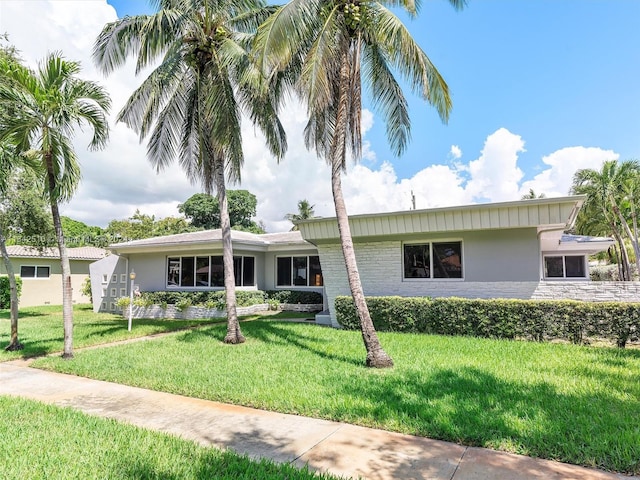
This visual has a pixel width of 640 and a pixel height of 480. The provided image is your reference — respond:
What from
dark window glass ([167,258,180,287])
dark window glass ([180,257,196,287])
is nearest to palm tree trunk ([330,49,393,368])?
dark window glass ([180,257,196,287])

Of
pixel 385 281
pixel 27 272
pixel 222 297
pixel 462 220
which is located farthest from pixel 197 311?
pixel 27 272

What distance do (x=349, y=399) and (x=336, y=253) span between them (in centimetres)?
770

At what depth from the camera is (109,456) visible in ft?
12.3

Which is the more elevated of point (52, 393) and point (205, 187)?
point (205, 187)

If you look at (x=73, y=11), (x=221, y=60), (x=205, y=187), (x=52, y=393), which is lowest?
(x=52, y=393)

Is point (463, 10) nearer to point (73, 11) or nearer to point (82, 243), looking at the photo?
point (73, 11)

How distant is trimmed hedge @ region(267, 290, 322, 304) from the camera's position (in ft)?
57.8

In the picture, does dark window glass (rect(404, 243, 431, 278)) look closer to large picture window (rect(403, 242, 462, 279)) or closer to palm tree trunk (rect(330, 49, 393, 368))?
large picture window (rect(403, 242, 462, 279))

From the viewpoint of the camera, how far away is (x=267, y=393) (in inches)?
223

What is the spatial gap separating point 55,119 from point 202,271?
11.0 metres

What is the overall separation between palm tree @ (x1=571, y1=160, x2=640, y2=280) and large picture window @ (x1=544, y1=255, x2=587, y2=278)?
7756 millimetres

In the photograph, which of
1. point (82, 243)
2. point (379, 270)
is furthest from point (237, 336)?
point (82, 243)

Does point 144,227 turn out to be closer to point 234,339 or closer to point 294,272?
point 294,272

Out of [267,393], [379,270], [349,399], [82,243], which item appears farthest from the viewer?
[82,243]
